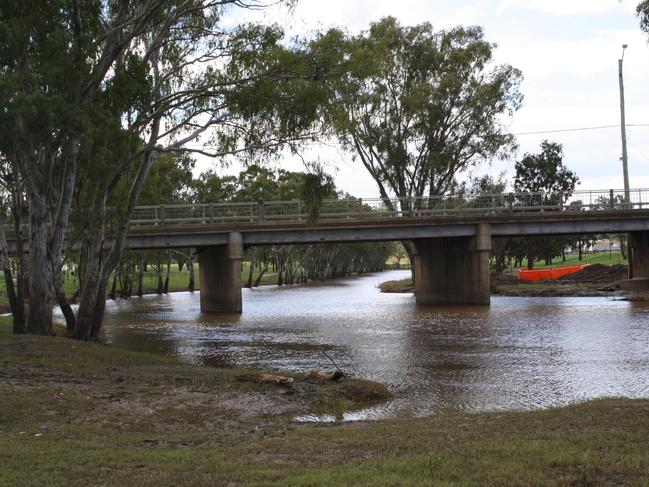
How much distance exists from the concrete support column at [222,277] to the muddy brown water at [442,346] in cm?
→ 139

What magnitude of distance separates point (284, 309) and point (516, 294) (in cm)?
1768

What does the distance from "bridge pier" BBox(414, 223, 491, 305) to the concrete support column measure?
12.9m

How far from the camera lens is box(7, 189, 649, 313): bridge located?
37.1 m

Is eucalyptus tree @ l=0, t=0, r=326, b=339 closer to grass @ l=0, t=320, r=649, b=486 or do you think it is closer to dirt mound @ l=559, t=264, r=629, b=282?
grass @ l=0, t=320, r=649, b=486

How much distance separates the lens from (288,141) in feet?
68.3

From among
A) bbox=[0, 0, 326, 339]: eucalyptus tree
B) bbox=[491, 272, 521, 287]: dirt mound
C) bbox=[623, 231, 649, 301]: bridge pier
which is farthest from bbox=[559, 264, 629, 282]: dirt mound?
bbox=[0, 0, 326, 339]: eucalyptus tree

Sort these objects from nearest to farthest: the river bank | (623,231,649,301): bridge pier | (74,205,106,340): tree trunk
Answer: (74,205,106,340): tree trunk
(623,231,649,301): bridge pier
the river bank

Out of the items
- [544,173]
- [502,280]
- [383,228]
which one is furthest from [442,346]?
[544,173]

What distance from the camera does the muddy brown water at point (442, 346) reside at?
13134mm

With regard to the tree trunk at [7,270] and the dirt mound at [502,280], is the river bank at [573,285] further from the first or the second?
the tree trunk at [7,270]

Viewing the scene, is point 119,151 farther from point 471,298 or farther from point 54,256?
point 471,298

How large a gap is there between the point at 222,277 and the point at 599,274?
31.3 meters

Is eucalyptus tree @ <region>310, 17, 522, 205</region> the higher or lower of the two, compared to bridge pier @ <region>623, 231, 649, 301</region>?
higher

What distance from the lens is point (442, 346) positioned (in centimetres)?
2114
